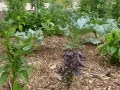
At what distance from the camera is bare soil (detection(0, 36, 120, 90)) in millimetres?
4395

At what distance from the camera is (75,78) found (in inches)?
177

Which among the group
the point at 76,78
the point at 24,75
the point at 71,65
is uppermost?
the point at 71,65

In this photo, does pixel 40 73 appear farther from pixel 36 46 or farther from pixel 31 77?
pixel 36 46

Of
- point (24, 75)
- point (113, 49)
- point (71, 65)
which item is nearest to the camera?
point (71, 65)

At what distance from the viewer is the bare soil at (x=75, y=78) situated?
173 inches

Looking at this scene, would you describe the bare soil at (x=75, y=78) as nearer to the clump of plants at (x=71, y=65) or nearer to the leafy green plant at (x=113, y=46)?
the leafy green plant at (x=113, y=46)

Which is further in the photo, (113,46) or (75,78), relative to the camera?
(113,46)

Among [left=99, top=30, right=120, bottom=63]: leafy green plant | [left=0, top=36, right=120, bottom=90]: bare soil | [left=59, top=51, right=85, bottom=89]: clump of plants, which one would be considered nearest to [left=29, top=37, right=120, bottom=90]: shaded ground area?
[left=0, top=36, right=120, bottom=90]: bare soil

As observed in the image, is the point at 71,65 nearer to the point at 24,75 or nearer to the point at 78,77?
the point at 24,75

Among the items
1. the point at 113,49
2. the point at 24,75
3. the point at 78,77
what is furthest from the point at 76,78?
the point at 24,75

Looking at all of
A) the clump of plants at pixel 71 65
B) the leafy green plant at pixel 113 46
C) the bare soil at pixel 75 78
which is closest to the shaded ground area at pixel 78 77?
the bare soil at pixel 75 78

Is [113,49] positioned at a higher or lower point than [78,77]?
higher

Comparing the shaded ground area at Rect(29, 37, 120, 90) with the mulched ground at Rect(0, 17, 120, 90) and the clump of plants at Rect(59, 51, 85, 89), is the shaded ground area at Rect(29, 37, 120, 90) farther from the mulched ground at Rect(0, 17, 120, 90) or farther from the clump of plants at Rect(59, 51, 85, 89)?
the clump of plants at Rect(59, 51, 85, 89)

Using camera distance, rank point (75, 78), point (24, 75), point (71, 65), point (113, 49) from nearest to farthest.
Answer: point (71, 65), point (24, 75), point (75, 78), point (113, 49)
